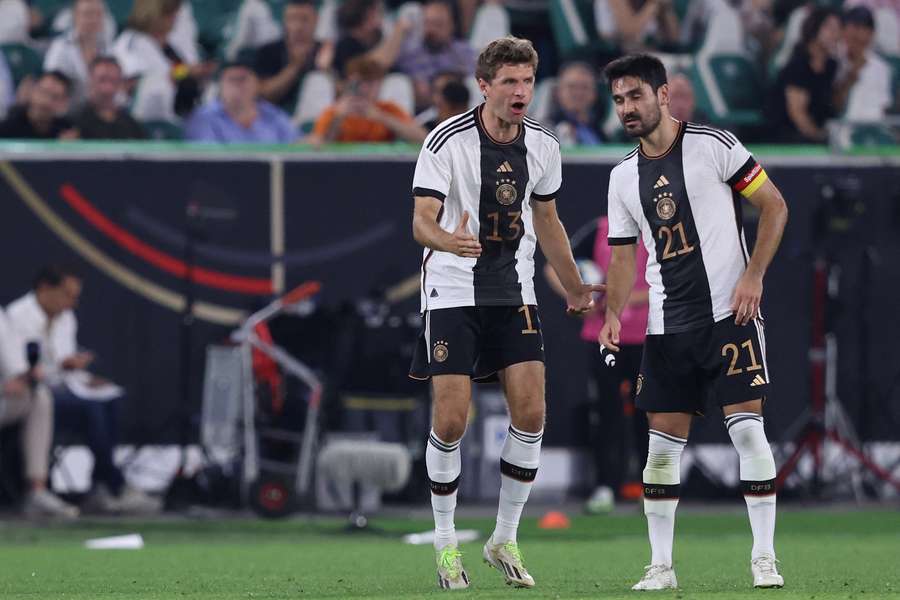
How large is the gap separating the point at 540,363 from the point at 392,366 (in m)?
5.99

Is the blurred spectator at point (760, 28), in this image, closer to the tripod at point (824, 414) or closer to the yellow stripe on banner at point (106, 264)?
the tripod at point (824, 414)

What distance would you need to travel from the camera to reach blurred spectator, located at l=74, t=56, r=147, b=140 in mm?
14148

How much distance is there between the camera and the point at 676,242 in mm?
7426

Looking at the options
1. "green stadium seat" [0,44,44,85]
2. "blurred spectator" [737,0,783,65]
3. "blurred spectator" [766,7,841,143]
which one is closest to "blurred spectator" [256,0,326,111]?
"green stadium seat" [0,44,44,85]

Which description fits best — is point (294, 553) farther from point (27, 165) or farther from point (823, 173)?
point (823, 173)

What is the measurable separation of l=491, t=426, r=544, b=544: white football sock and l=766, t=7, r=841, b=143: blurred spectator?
856 cm

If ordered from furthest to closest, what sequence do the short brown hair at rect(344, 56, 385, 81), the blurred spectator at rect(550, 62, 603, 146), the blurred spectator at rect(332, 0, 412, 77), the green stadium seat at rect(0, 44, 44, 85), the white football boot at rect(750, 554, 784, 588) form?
the blurred spectator at rect(332, 0, 412, 77) < the green stadium seat at rect(0, 44, 44, 85) < the blurred spectator at rect(550, 62, 603, 146) < the short brown hair at rect(344, 56, 385, 81) < the white football boot at rect(750, 554, 784, 588)

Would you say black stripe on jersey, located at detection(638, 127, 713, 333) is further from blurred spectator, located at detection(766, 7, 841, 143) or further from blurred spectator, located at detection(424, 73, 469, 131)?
blurred spectator, located at detection(766, 7, 841, 143)

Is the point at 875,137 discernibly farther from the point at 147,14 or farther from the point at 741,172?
the point at 741,172

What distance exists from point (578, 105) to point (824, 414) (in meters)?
3.58

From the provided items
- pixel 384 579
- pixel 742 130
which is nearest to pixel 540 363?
pixel 384 579

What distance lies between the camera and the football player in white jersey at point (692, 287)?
7.29 m

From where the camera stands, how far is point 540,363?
25.5 feet

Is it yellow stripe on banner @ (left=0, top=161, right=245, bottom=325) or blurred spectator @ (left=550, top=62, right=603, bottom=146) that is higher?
blurred spectator @ (left=550, top=62, right=603, bottom=146)
